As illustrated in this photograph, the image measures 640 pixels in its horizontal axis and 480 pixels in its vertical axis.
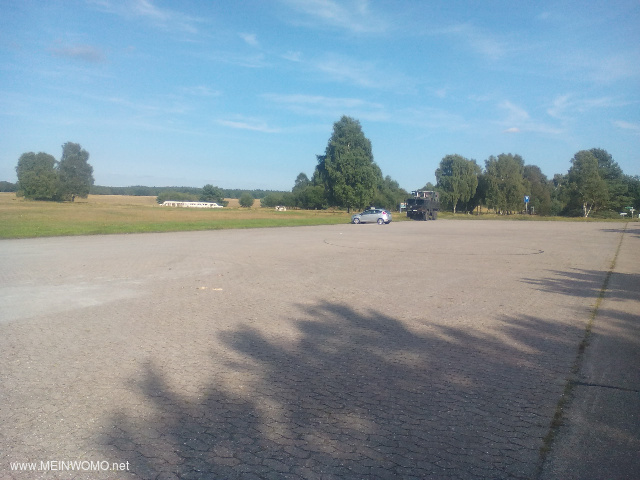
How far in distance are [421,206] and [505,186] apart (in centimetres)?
2955

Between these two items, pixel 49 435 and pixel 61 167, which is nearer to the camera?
pixel 49 435

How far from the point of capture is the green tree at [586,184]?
74.6m

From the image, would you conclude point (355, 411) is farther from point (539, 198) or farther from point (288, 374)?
point (539, 198)

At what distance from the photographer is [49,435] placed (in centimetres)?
422

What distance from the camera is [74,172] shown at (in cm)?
11369

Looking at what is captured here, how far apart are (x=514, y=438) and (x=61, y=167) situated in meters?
125

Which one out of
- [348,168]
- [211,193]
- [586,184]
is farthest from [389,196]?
[211,193]

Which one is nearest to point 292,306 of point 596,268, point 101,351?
point 101,351

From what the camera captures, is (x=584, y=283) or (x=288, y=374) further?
(x=584, y=283)

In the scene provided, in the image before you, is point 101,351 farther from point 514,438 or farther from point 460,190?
point 460,190

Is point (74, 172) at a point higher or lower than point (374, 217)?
higher

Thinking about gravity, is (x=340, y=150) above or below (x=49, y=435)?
above

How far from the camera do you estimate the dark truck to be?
6350cm

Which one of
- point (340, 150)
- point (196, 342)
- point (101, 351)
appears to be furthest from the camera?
point (340, 150)
